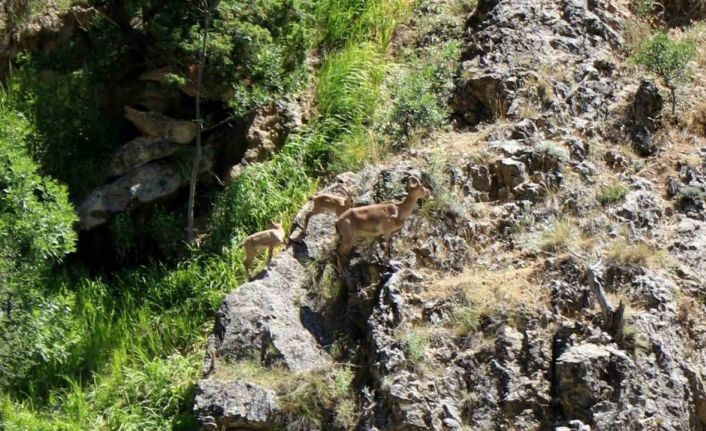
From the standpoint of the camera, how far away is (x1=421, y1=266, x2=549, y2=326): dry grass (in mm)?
14570

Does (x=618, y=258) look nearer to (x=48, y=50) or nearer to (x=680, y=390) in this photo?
(x=680, y=390)

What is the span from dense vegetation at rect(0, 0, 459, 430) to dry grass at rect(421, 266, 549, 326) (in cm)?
307

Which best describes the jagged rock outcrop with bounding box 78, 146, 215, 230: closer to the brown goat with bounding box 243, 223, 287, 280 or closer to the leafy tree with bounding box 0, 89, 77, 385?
the brown goat with bounding box 243, 223, 287, 280

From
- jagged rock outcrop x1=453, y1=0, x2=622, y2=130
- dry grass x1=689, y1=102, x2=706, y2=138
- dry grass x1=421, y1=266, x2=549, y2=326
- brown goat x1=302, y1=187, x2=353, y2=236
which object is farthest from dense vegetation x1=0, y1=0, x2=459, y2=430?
dry grass x1=689, y1=102, x2=706, y2=138

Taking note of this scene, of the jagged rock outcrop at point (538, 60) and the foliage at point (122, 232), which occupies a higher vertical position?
the jagged rock outcrop at point (538, 60)

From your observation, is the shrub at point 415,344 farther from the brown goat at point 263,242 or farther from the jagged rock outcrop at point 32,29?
the jagged rock outcrop at point 32,29

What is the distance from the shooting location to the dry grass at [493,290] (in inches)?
574

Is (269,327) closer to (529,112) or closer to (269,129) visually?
(269,129)

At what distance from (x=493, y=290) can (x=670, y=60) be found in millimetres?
4993

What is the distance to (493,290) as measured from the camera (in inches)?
585

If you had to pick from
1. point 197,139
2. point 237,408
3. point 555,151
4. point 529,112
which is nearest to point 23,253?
point 237,408

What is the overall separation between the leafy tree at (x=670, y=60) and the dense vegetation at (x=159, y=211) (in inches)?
109

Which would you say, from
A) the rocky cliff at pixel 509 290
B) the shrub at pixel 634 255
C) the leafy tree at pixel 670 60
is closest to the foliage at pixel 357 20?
the rocky cliff at pixel 509 290

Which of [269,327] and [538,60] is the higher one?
[538,60]
